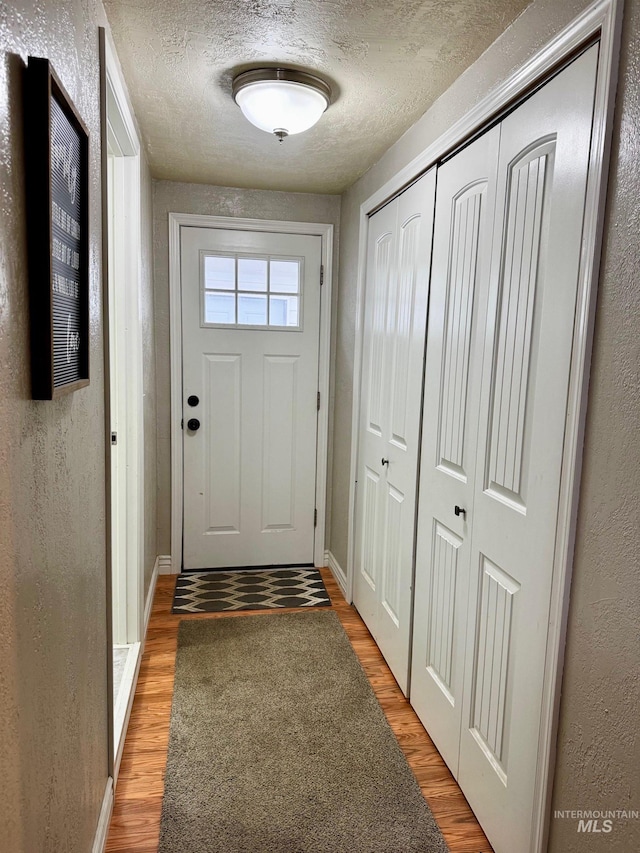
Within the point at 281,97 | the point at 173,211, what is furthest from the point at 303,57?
the point at 173,211

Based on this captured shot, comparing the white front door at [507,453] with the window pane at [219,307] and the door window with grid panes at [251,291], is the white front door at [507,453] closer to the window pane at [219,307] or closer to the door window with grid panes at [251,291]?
the door window with grid panes at [251,291]

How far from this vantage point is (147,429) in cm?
283

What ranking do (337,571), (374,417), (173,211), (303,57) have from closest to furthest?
(303,57) < (374,417) < (173,211) < (337,571)

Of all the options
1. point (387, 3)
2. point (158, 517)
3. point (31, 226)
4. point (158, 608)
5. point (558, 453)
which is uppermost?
point (387, 3)

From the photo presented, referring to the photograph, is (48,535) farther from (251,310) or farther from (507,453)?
(251,310)

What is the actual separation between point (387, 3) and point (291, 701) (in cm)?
232

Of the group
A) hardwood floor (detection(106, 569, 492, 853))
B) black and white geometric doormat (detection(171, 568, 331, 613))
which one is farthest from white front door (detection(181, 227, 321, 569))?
hardwood floor (detection(106, 569, 492, 853))

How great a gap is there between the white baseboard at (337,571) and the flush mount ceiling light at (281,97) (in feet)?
7.51

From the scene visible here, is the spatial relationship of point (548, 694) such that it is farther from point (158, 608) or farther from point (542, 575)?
point (158, 608)

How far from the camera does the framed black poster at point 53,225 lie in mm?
853

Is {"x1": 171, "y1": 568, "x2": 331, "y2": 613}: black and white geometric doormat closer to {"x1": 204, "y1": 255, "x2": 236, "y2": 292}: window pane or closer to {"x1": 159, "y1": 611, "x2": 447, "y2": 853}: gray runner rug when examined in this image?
{"x1": 159, "y1": 611, "x2": 447, "y2": 853}: gray runner rug

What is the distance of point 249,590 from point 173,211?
220 centimetres

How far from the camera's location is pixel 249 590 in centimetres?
323

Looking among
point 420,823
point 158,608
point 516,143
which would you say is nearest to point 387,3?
point 516,143
